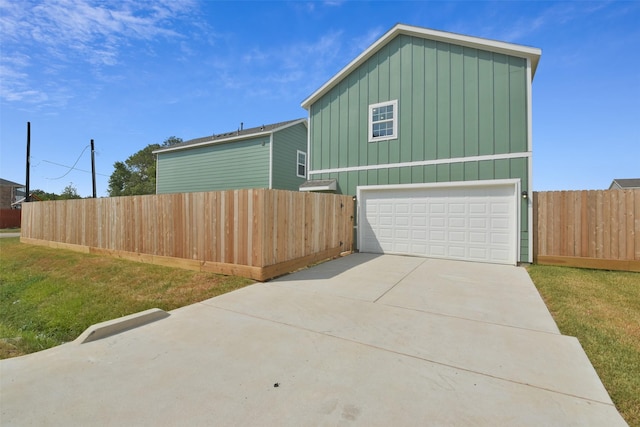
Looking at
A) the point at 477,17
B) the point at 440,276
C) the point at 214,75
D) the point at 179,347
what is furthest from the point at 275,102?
the point at 179,347

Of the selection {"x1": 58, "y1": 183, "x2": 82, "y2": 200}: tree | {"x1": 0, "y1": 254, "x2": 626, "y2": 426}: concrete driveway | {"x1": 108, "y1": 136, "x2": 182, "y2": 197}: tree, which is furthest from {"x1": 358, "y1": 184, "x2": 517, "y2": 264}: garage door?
{"x1": 58, "y1": 183, "x2": 82, "y2": 200}: tree

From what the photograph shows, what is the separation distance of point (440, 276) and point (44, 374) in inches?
251

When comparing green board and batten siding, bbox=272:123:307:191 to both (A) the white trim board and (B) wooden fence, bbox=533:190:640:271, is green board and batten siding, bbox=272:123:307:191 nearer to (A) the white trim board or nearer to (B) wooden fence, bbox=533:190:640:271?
(A) the white trim board

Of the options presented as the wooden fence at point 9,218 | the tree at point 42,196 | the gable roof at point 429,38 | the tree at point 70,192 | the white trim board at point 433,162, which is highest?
the gable roof at point 429,38

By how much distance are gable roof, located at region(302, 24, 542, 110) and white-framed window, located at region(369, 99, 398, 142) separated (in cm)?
175

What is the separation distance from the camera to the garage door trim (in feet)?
24.8

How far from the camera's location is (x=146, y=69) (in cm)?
1038

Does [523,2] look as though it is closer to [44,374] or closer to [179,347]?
[179,347]

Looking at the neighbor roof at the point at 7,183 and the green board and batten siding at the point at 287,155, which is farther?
the neighbor roof at the point at 7,183

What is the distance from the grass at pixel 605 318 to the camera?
2270mm

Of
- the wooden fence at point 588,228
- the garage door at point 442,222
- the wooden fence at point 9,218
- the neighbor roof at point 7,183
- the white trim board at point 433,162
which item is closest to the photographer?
the wooden fence at point 588,228

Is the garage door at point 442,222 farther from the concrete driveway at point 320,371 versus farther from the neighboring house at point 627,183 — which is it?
the neighboring house at point 627,183

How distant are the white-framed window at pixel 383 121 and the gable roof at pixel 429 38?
175 cm

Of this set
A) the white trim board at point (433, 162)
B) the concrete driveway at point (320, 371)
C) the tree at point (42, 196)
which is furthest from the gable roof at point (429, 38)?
the tree at point (42, 196)
